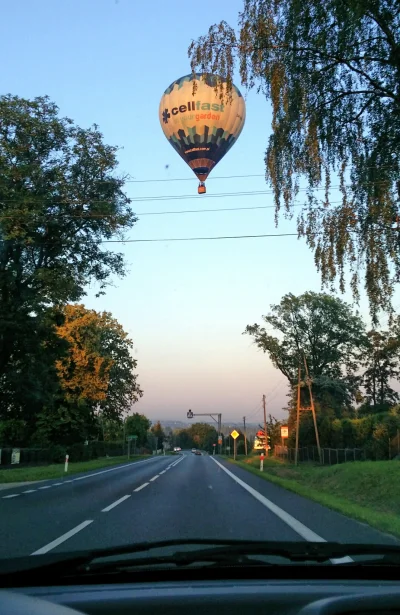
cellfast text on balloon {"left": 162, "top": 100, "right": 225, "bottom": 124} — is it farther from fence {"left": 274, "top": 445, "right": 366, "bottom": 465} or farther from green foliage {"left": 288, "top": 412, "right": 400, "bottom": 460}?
fence {"left": 274, "top": 445, "right": 366, "bottom": 465}

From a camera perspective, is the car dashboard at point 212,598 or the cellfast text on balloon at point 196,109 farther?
the cellfast text on balloon at point 196,109

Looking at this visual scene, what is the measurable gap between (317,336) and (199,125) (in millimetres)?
52817

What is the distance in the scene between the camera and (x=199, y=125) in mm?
17859

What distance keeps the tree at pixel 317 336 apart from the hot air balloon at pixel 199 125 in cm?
4816

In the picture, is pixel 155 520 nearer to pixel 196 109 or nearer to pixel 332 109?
pixel 332 109

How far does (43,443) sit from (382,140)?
42610 mm

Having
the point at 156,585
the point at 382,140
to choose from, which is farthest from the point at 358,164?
the point at 156,585

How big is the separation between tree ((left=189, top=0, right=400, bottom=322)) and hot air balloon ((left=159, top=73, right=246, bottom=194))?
4.93 meters

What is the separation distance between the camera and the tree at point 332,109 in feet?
32.9

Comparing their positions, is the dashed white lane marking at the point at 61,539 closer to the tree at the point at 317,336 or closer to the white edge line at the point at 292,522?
the white edge line at the point at 292,522

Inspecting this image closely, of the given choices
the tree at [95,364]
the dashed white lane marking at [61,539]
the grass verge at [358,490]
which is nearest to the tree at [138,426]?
the tree at [95,364]

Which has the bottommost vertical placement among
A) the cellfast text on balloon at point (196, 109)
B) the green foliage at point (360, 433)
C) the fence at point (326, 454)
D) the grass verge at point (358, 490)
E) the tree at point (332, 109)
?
the grass verge at point (358, 490)

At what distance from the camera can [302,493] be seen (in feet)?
56.4

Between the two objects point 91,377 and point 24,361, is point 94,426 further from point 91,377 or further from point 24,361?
point 24,361
